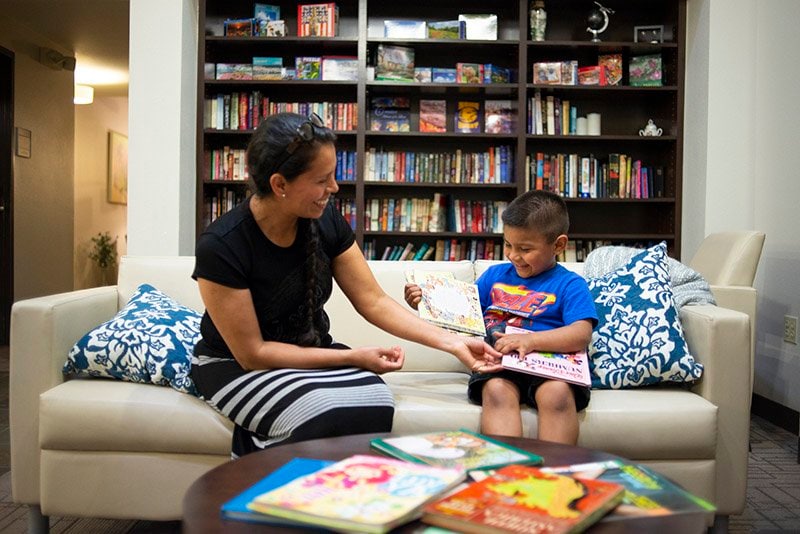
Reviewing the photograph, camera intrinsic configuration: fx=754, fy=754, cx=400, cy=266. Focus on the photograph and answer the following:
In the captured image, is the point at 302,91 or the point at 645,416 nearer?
the point at 645,416

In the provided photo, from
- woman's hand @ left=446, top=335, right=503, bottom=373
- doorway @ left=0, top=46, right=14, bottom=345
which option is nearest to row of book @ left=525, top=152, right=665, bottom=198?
woman's hand @ left=446, top=335, right=503, bottom=373

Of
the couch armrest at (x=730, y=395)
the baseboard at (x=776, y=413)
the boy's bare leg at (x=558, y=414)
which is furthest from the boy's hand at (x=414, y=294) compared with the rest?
the baseboard at (x=776, y=413)

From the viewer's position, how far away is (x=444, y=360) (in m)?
2.40

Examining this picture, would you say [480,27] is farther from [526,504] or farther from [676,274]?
[526,504]

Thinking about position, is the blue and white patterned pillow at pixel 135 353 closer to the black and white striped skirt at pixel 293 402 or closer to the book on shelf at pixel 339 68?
the black and white striped skirt at pixel 293 402

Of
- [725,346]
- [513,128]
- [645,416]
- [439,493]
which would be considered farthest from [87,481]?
[513,128]

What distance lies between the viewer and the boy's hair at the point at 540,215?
6.64 ft

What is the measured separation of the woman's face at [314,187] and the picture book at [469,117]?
300 centimetres

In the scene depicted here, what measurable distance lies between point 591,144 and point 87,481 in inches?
144

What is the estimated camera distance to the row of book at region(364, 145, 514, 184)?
14.9 feet

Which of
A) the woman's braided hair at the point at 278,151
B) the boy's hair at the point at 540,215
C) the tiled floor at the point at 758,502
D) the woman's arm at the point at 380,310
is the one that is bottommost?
the tiled floor at the point at 758,502

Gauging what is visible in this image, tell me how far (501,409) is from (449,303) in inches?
12.8

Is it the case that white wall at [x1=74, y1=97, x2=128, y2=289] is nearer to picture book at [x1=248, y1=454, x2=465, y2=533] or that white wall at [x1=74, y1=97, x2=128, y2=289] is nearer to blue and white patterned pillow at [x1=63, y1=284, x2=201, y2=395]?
blue and white patterned pillow at [x1=63, y1=284, x2=201, y2=395]

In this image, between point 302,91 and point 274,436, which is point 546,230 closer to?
point 274,436
